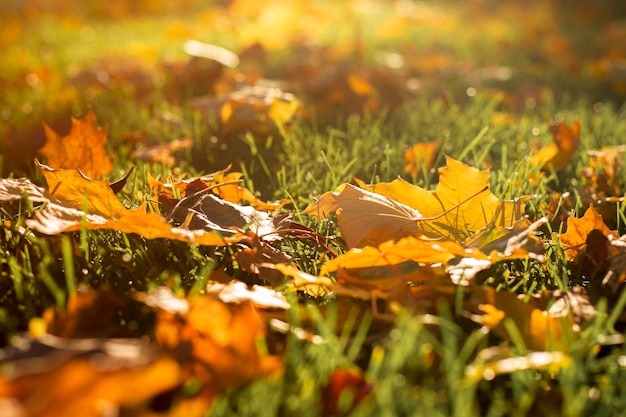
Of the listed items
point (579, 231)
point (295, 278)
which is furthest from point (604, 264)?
point (295, 278)

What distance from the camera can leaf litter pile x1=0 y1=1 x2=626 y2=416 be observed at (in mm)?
872

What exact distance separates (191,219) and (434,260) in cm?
48

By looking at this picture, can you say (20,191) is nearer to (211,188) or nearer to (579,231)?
(211,188)

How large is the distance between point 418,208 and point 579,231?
0.33 m

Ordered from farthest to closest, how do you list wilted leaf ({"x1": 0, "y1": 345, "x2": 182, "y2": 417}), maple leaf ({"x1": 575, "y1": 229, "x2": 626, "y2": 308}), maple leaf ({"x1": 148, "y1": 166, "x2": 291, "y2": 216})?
maple leaf ({"x1": 148, "y1": 166, "x2": 291, "y2": 216}), maple leaf ({"x1": 575, "y1": 229, "x2": 626, "y2": 308}), wilted leaf ({"x1": 0, "y1": 345, "x2": 182, "y2": 417})

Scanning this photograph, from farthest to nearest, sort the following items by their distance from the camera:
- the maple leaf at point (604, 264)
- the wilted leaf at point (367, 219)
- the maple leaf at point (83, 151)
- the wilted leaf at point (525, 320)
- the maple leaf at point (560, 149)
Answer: the maple leaf at point (560, 149)
the maple leaf at point (83, 151)
the wilted leaf at point (367, 219)
the maple leaf at point (604, 264)
the wilted leaf at point (525, 320)

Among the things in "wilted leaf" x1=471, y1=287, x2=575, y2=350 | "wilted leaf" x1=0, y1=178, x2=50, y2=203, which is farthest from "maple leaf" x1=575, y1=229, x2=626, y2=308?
"wilted leaf" x1=0, y1=178, x2=50, y2=203

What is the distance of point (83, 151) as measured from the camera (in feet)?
5.98

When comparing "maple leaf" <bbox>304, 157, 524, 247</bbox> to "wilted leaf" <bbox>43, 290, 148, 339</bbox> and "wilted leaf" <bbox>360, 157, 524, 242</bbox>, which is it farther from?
"wilted leaf" <bbox>43, 290, 148, 339</bbox>

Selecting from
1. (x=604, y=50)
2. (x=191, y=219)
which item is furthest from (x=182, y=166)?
(x=604, y=50)

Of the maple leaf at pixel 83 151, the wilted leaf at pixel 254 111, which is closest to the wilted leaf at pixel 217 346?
the maple leaf at pixel 83 151

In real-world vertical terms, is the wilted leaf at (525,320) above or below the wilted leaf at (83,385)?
below

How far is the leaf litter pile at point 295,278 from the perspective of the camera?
0.87m

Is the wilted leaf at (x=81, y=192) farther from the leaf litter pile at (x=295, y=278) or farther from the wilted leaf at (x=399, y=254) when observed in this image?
the wilted leaf at (x=399, y=254)
